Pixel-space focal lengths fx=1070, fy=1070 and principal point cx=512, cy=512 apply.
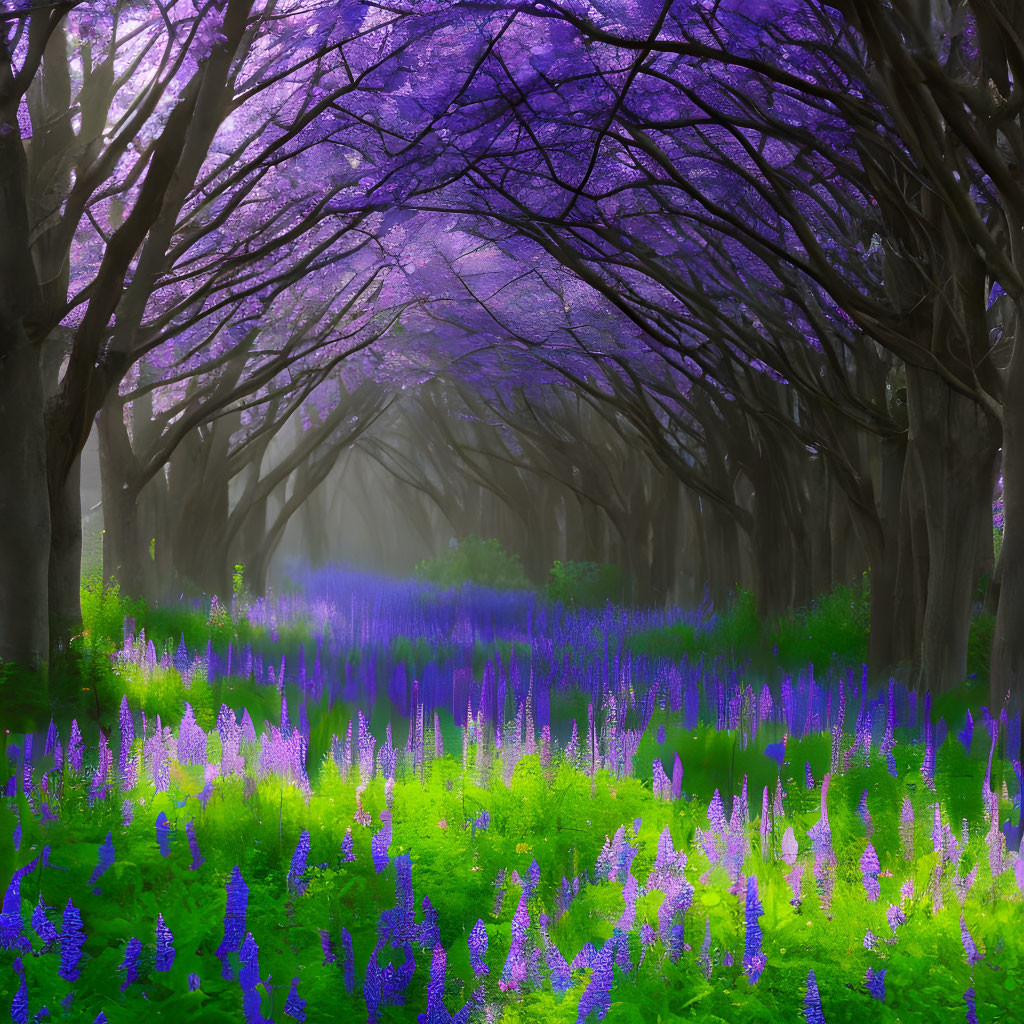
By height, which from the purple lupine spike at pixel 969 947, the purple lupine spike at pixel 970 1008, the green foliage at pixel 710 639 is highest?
the purple lupine spike at pixel 969 947

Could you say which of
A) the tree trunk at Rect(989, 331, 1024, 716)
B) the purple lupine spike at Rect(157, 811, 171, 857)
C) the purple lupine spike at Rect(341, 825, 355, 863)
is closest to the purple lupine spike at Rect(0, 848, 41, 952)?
the purple lupine spike at Rect(157, 811, 171, 857)

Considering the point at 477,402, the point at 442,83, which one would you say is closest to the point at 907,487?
the point at 442,83

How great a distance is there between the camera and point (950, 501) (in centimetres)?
770

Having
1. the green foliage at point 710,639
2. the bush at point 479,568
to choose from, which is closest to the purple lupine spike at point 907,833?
the green foliage at point 710,639

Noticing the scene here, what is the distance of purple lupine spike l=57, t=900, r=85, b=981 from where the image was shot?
2920mm

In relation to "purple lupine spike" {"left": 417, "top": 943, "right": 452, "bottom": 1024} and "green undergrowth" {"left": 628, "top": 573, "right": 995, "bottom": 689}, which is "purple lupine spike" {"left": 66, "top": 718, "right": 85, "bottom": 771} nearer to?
"purple lupine spike" {"left": 417, "top": 943, "right": 452, "bottom": 1024}

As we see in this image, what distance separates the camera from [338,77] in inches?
405

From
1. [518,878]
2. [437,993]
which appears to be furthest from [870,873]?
[437,993]

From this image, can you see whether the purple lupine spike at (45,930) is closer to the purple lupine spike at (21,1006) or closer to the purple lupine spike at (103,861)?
the purple lupine spike at (21,1006)

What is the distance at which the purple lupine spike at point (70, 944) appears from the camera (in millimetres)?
2920

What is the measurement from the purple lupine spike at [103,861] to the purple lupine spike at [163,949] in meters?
0.68

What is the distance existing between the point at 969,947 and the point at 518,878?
4.36 ft

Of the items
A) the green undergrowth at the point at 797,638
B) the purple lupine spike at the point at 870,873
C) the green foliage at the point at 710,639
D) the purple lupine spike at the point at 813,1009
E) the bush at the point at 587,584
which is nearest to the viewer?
the purple lupine spike at the point at 813,1009

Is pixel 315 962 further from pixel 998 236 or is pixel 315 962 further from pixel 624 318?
pixel 624 318
